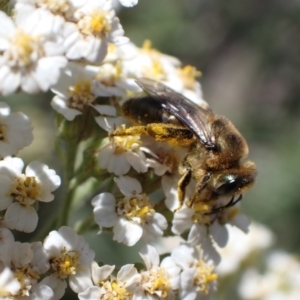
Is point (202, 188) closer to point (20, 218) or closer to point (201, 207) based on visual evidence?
point (201, 207)

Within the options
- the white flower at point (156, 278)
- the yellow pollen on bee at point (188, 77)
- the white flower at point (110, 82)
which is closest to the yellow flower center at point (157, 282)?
the white flower at point (156, 278)

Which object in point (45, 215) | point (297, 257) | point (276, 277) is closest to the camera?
point (276, 277)

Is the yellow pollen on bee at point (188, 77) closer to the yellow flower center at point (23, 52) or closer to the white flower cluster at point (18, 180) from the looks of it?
the white flower cluster at point (18, 180)

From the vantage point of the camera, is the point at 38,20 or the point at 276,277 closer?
the point at 38,20

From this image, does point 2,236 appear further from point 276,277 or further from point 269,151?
point 269,151

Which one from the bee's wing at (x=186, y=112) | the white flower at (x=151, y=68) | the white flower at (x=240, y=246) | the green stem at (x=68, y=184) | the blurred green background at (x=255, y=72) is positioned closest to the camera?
the bee's wing at (x=186, y=112)

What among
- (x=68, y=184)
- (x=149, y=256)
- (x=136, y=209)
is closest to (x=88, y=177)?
(x=68, y=184)

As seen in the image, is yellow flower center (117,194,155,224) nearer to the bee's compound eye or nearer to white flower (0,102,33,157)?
the bee's compound eye

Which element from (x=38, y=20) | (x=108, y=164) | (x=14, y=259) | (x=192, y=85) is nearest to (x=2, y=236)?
(x=14, y=259)
